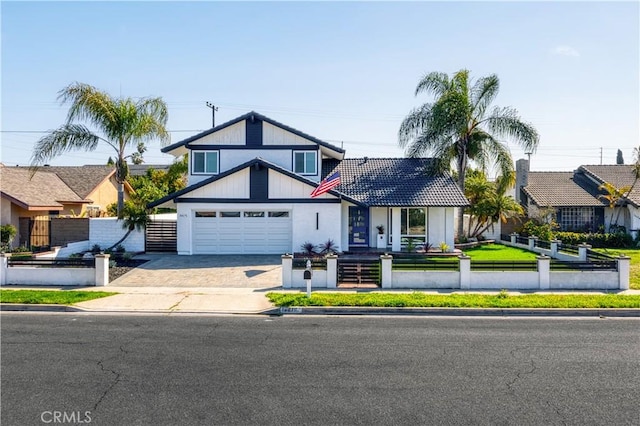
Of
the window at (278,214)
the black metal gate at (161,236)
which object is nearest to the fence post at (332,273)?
the window at (278,214)

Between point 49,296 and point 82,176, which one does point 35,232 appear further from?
point 49,296

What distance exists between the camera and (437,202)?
24.1m

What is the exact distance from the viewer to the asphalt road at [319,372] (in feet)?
20.2

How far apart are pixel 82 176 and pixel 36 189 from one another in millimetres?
7258

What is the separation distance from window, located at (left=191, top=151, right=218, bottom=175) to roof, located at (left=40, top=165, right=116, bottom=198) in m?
11.8

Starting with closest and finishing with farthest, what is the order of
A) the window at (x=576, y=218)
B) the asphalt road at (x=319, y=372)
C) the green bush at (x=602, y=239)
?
1. the asphalt road at (x=319, y=372)
2. the green bush at (x=602, y=239)
3. the window at (x=576, y=218)

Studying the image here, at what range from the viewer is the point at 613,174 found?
1379 inches

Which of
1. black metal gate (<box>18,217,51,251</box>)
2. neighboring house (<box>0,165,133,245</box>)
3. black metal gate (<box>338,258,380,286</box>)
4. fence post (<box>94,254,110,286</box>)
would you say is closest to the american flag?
black metal gate (<box>338,258,380,286</box>)

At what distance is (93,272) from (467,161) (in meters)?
20.9

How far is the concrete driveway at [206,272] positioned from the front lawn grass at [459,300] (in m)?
3.02

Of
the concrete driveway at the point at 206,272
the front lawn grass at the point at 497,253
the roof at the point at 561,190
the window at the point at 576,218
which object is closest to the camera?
the concrete driveway at the point at 206,272

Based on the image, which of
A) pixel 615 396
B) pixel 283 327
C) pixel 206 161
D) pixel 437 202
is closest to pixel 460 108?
pixel 437 202

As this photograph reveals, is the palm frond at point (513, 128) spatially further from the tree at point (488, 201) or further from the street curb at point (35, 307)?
the street curb at point (35, 307)

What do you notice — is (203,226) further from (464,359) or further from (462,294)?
(464,359)
